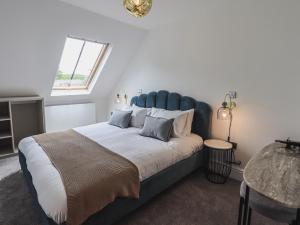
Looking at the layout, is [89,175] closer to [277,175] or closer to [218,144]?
[277,175]

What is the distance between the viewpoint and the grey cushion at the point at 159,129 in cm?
271

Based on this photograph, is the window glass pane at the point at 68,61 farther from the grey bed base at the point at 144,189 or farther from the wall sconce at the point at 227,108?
the wall sconce at the point at 227,108

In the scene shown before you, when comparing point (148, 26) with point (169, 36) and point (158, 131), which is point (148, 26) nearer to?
point (169, 36)

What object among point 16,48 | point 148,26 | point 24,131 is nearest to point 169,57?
point 148,26

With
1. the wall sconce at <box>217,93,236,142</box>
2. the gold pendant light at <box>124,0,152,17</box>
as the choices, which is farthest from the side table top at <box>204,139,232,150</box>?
the gold pendant light at <box>124,0,152,17</box>

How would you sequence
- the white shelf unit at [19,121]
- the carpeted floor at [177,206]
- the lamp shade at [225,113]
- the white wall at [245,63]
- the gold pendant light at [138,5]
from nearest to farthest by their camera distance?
the gold pendant light at [138,5] < the carpeted floor at [177,206] < the white wall at [245,63] < the lamp shade at [225,113] < the white shelf unit at [19,121]

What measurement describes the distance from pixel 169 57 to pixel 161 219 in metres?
2.57

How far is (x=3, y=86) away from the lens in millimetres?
3215

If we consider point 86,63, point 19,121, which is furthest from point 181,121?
point 19,121

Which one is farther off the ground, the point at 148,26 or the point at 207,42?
the point at 148,26

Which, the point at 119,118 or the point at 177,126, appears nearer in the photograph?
the point at 177,126

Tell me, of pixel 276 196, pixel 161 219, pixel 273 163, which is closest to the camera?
pixel 276 196

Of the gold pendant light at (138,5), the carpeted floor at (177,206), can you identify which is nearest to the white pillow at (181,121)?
the carpeted floor at (177,206)

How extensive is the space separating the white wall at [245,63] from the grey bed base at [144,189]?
2.26 feet
